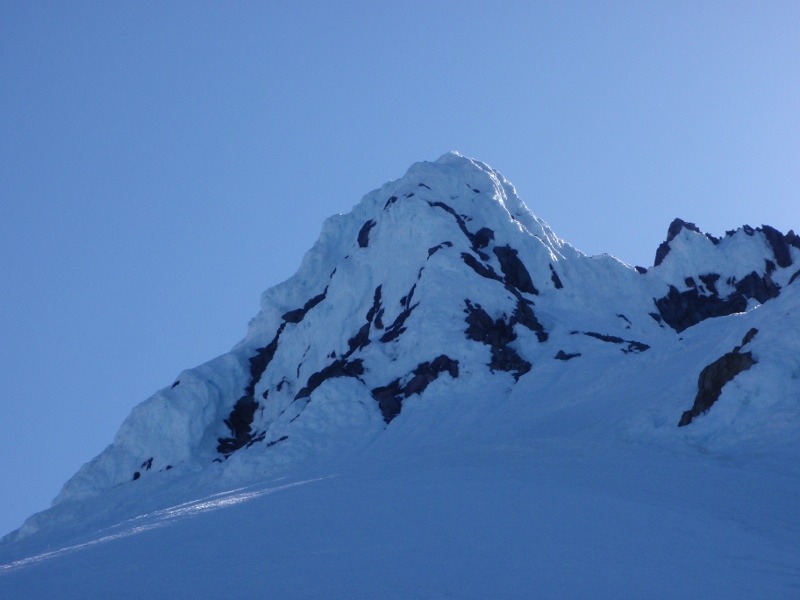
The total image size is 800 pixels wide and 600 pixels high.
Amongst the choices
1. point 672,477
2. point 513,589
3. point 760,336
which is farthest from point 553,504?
point 760,336

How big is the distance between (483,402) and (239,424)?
26.1 metres

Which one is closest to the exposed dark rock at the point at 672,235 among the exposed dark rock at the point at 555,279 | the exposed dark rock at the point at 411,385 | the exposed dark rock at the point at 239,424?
the exposed dark rock at the point at 555,279

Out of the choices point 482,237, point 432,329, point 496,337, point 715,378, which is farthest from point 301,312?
point 715,378

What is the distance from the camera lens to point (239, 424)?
67312 millimetres

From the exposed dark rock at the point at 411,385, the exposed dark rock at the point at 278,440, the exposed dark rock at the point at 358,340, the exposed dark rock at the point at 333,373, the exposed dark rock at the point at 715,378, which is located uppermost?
the exposed dark rock at the point at 358,340

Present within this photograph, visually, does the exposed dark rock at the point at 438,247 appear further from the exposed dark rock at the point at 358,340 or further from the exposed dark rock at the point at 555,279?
the exposed dark rock at the point at 555,279

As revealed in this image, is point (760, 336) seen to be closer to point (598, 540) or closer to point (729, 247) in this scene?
point (598, 540)

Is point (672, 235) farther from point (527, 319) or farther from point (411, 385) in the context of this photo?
point (411, 385)

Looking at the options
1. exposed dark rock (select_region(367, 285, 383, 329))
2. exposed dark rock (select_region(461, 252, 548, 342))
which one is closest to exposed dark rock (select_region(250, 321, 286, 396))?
exposed dark rock (select_region(367, 285, 383, 329))

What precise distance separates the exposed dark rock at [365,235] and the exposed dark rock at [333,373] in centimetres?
1548

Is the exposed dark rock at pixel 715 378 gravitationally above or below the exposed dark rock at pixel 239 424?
below

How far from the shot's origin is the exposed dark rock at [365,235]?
7662cm

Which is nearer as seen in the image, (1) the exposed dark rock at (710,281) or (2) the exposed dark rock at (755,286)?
(2) the exposed dark rock at (755,286)

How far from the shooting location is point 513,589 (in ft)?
46.5
